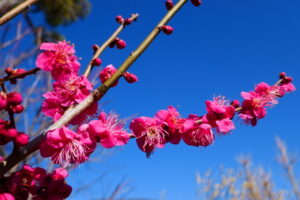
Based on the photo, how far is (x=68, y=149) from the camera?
1.13 metres

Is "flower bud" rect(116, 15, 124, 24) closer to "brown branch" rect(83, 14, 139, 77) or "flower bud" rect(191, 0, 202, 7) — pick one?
"brown branch" rect(83, 14, 139, 77)

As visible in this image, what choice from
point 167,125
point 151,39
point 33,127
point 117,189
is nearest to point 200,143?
point 167,125

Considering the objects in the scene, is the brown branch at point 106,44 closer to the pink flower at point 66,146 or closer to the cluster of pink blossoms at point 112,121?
the cluster of pink blossoms at point 112,121

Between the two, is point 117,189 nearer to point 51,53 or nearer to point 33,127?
point 33,127

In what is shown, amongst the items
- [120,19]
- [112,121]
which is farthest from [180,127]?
[120,19]

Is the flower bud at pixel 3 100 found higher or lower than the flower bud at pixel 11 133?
higher

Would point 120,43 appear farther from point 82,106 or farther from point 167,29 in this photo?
point 82,106

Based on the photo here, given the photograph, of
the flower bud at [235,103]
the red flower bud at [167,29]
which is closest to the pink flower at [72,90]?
the red flower bud at [167,29]

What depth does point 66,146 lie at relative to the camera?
3.68 ft

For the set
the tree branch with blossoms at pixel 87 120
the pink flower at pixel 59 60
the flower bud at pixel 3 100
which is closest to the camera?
the flower bud at pixel 3 100

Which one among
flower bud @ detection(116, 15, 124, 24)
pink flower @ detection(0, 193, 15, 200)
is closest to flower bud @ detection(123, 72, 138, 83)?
flower bud @ detection(116, 15, 124, 24)

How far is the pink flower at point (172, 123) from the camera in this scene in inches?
48.7

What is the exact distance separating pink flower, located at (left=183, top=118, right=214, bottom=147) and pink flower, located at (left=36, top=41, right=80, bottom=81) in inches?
18.9

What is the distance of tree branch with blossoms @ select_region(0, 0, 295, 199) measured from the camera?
1034 mm
